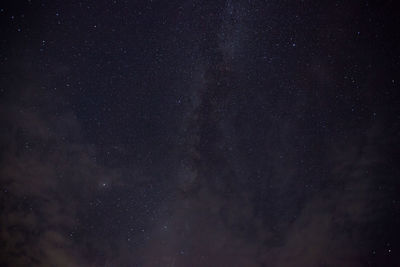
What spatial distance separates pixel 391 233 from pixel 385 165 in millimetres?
4697

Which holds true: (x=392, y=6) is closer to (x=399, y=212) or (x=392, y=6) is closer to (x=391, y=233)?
(x=399, y=212)

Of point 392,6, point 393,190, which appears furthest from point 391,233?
point 392,6

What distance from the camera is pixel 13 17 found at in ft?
13.5

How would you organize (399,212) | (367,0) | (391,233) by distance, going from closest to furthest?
(367,0) < (399,212) < (391,233)

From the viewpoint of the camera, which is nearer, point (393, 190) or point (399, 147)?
point (399, 147)

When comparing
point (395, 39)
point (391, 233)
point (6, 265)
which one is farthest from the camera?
point (391, 233)

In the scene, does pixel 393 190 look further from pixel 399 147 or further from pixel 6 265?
pixel 6 265

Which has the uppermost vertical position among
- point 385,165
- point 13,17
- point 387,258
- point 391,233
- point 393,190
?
point 13,17

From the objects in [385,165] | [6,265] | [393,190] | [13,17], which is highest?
[13,17]

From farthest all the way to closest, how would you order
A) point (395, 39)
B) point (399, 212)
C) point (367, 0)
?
1. point (399, 212)
2. point (395, 39)
3. point (367, 0)

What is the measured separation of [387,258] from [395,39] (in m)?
10.7

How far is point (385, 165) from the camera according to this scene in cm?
790

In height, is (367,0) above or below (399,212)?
above

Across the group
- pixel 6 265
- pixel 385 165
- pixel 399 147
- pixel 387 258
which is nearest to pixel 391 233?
pixel 387 258
